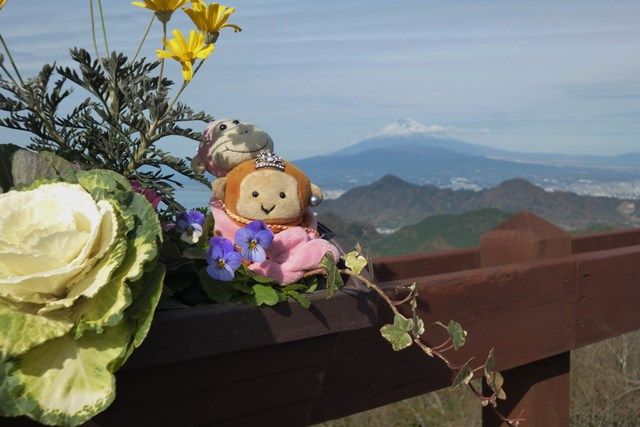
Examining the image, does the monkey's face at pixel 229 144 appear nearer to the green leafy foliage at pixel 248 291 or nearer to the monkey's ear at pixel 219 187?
the monkey's ear at pixel 219 187

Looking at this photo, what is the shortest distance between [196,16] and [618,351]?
356 centimetres

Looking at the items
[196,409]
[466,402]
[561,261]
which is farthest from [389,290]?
[466,402]

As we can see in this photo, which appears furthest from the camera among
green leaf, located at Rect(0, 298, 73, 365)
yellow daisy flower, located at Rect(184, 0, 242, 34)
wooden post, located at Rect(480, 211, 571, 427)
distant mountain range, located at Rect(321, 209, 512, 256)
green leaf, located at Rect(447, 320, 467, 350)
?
distant mountain range, located at Rect(321, 209, 512, 256)

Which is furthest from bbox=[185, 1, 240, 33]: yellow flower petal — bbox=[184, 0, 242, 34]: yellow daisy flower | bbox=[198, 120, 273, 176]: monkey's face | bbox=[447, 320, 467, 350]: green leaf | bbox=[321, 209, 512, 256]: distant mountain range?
bbox=[321, 209, 512, 256]: distant mountain range

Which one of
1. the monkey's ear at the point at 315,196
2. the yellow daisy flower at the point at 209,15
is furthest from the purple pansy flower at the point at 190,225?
the yellow daisy flower at the point at 209,15

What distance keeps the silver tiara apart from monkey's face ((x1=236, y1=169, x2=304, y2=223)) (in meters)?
0.02

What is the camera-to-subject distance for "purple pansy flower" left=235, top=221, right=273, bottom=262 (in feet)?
3.91

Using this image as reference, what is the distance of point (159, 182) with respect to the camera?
1.34 m

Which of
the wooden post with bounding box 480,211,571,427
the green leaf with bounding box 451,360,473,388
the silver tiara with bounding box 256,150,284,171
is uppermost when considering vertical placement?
the silver tiara with bounding box 256,150,284,171

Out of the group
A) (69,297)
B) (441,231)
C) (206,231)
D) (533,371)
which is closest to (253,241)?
(206,231)

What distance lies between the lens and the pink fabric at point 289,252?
1.20 m

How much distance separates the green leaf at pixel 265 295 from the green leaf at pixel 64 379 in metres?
0.23

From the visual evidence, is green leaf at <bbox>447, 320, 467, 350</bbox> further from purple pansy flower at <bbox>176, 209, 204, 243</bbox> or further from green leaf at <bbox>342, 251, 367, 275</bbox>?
purple pansy flower at <bbox>176, 209, 204, 243</bbox>

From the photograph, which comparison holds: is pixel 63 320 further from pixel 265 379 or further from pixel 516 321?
pixel 516 321
